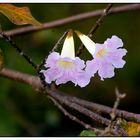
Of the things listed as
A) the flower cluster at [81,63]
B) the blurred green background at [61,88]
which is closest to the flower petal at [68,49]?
the flower cluster at [81,63]

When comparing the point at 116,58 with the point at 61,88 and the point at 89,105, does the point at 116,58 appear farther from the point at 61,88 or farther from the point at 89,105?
the point at 61,88

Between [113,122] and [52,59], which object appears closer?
[113,122]

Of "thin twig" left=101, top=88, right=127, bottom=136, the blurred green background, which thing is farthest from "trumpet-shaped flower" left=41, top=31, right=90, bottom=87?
the blurred green background

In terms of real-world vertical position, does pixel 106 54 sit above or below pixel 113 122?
above

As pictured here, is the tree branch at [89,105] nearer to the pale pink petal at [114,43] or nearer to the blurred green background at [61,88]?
the pale pink petal at [114,43]

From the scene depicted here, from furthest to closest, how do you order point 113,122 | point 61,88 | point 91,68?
→ point 61,88, point 91,68, point 113,122

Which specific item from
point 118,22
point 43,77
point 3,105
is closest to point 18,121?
point 3,105

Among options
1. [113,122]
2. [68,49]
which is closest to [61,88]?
[68,49]
